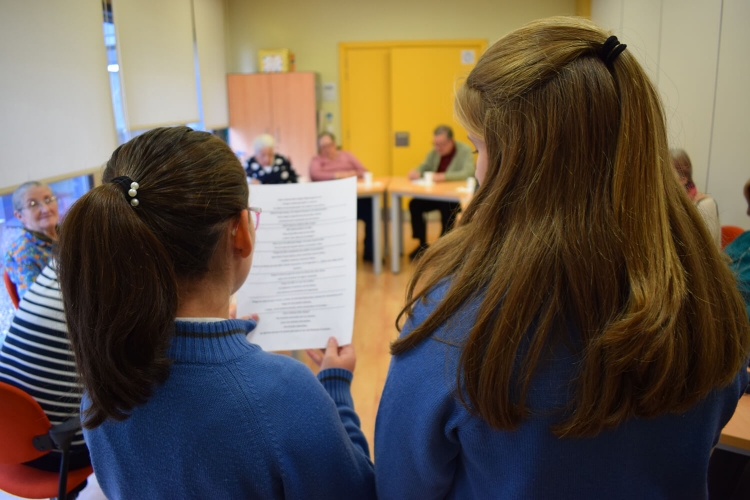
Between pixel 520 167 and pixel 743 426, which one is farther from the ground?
pixel 520 167

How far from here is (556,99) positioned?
2.18 ft

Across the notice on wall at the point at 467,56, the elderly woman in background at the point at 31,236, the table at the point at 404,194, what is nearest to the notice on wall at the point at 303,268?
the elderly woman in background at the point at 31,236

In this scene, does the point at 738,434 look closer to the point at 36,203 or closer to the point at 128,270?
the point at 128,270

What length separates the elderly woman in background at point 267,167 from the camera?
4.72 metres

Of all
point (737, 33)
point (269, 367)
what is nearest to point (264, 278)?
point (269, 367)

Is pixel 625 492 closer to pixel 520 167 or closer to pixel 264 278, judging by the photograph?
pixel 520 167

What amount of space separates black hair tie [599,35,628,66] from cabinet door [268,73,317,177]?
6.43 m

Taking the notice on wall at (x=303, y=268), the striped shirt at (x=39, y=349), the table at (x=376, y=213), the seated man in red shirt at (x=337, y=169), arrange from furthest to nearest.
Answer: the seated man in red shirt at (x=337, y=169) < the table at (x=376, y=213) < the striped shirt at (x=39, y=349) < the notice on wall at (x=303, y=268)

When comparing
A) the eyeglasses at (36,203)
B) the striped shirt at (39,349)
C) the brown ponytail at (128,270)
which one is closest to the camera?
the brown ponytail at (128,270)

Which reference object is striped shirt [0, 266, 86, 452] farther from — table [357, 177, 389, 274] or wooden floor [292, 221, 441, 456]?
table [357, 177, 389, 274]

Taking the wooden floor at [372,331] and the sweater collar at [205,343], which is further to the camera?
the wooden floor at [372,331]

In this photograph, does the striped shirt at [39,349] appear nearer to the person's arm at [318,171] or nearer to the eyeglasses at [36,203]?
the eyeglasses at [36,203]

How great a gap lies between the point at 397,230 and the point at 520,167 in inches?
178

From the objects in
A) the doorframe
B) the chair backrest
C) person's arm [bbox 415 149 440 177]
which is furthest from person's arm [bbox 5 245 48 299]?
the doorframe
